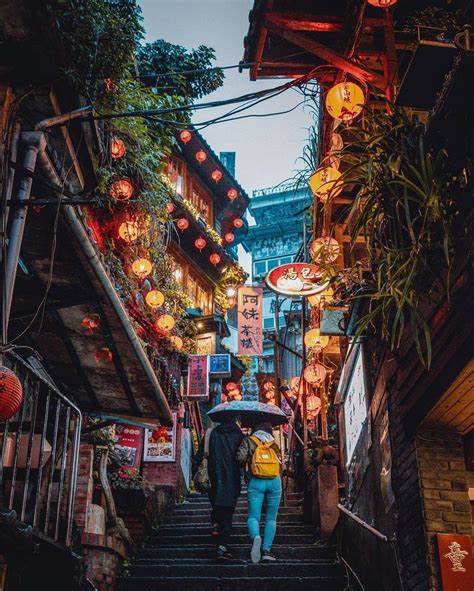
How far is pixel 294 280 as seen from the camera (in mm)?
10695

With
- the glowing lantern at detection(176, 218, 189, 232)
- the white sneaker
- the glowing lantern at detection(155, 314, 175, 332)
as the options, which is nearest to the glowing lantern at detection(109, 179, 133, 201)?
the white sneaker

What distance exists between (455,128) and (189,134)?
22.5 m

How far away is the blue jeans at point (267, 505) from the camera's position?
9961mm

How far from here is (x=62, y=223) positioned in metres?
6.89

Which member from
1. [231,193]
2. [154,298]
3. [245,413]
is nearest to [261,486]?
[245,413]

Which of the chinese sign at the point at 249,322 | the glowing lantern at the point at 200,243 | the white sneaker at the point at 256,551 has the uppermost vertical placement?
the glowing lantern at the point at 200,243

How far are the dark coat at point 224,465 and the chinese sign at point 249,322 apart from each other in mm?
13823

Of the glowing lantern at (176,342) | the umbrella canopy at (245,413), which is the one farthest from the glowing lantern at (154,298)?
the umbrella canopy at (245,413)

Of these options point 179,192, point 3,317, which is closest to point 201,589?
point 3,317

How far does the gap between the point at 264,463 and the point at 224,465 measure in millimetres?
860

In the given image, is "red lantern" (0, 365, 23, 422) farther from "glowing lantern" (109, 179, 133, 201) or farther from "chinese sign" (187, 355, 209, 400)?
"chinese sign" (187, 355, 209, 400)

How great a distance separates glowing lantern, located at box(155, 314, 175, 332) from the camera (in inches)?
778

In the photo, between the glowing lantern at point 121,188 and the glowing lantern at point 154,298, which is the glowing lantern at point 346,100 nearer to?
the glowing lantern at point 121,188

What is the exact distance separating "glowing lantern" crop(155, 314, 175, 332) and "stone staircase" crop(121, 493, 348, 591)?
8.10 m
